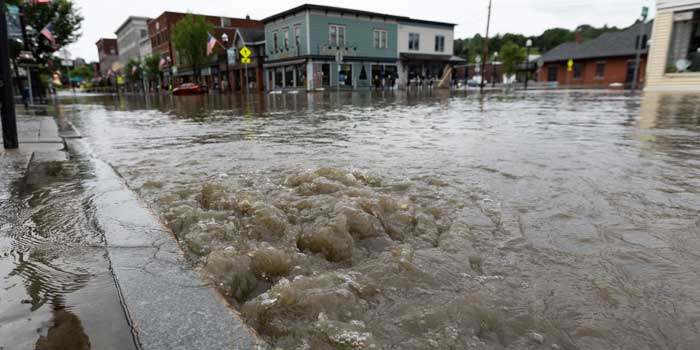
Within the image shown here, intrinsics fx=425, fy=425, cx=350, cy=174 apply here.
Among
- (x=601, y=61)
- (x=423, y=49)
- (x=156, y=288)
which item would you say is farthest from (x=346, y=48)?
(x=156, y=288)

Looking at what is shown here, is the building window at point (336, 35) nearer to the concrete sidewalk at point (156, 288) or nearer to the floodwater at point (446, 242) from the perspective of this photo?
the floodwater at point (446, 242)

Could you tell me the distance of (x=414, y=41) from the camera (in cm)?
4516

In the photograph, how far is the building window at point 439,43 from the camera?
46734mm

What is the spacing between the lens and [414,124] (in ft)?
32.4

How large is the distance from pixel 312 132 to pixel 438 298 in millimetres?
6900

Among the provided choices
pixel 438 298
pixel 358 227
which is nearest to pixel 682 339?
pixel 438 298

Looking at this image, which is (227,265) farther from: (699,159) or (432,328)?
(699,159)

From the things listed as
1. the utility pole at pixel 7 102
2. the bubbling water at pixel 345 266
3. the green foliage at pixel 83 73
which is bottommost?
the bubbling water at pixel 345 266

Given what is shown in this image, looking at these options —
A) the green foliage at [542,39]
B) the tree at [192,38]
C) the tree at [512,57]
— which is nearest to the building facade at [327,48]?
the tree at [192,38]

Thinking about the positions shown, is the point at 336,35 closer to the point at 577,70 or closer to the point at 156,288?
the point at 577,70

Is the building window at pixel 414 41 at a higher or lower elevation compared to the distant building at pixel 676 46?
higher

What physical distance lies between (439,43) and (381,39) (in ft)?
26.2

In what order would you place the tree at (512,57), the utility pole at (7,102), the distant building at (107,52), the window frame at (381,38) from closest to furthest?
the utility pole at (7,102)
the window frame at (381,38)
the tree at (512,57)
the distant building at (107,52)

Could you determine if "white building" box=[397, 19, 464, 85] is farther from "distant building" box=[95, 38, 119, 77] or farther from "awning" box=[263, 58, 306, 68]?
"distant building" box=[95, 38, 119, 77]
